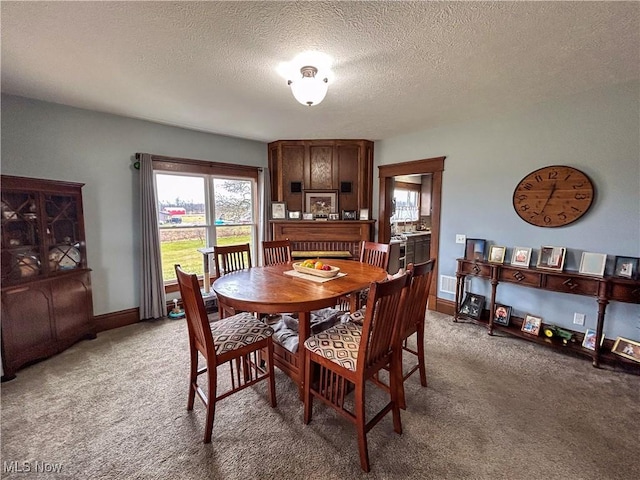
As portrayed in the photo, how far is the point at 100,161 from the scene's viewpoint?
3.23 m

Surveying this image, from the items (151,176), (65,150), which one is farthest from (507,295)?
(65,150)

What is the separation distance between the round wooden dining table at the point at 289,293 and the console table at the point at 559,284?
4.85ft

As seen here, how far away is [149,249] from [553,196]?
474cm

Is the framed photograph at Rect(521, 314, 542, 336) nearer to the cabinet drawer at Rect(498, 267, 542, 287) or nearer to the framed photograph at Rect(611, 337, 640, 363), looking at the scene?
the cabinet drawer at Rect(498, 267, 542, 287)

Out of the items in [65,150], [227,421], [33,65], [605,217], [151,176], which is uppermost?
[33,65]

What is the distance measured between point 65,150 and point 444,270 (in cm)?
484

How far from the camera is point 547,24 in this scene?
5.52 ft

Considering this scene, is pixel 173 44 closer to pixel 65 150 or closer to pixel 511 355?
pixel 65 150

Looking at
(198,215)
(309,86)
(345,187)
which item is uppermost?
(309,86)

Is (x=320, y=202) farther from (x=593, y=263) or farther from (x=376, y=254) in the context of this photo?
(x=593, y=263)

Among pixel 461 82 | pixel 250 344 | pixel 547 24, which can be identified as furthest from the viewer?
pixel 461 82

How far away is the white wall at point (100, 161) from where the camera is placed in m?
2.76

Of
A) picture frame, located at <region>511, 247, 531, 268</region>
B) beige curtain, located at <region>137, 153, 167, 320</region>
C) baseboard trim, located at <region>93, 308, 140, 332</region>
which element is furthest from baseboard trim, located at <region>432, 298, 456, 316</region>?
baseboard trim, located at <region>93, 308, 140, 332</region>

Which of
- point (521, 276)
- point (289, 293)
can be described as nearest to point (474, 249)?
point (521, 276)
